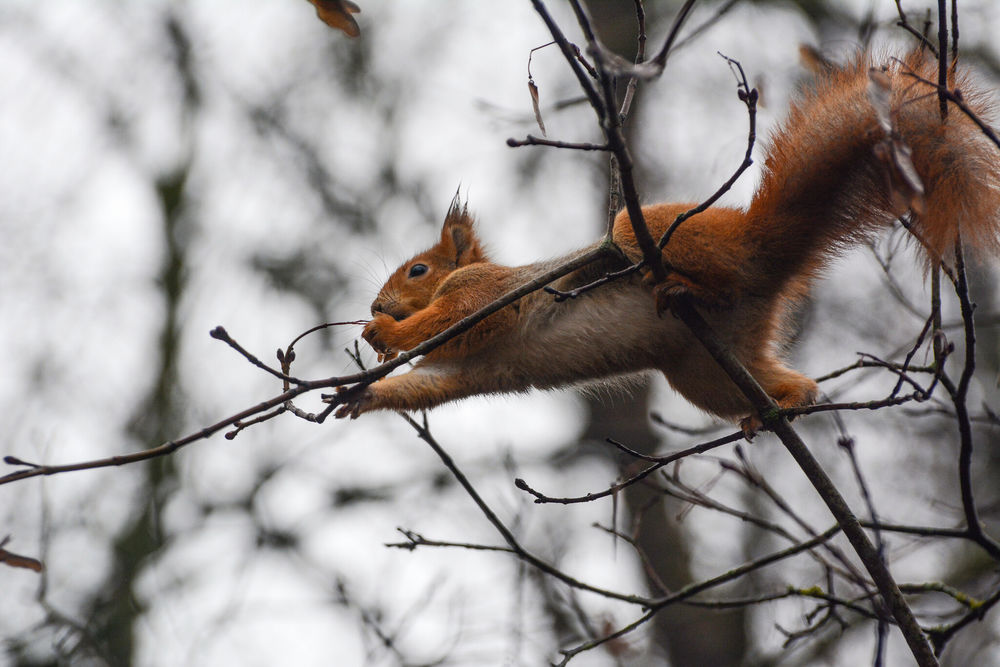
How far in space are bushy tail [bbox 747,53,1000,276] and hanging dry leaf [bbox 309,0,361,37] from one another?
1.15 meters

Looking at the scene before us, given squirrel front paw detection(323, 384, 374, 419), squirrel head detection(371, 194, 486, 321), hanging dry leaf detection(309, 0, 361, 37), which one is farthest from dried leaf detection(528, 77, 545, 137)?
squirrel head detection(371, 194, 486, 321)

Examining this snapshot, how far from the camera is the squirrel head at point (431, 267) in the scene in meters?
3.29

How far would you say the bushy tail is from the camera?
2.16m

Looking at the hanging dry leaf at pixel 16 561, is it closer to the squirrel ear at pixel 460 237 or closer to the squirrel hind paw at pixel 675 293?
the squirrel hind paw at pixel 675 293

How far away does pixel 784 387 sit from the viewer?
2686 millimetres

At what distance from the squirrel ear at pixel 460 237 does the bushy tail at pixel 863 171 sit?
1.32 meters

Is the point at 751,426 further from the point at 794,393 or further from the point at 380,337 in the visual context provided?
the point at 380,337

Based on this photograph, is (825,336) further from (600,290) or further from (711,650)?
(600,290)

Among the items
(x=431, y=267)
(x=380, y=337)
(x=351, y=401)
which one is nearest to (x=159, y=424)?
(x=431, y=267)

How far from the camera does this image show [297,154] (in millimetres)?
7711

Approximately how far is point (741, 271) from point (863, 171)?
15.8 inches

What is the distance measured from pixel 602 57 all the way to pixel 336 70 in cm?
724

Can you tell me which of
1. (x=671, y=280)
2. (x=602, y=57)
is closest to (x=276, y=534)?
(x=671, y=280)

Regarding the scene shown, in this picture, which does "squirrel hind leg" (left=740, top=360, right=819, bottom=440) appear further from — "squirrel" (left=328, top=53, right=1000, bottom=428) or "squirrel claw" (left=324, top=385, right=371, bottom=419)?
"squirrel claw" (left=324, top=385, right=371, bottom=419)
